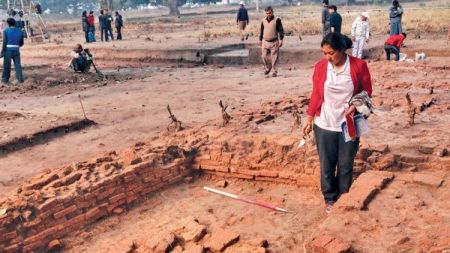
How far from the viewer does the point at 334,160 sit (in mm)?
4234

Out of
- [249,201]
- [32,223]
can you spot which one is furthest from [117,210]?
[249,201]

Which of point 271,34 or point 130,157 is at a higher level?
point 271,34

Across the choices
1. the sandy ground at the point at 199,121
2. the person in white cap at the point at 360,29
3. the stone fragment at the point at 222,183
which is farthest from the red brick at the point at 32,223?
the person in white cap at the point at 360,29

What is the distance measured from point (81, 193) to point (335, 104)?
2.76 m

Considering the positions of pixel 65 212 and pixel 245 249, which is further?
pixel 65 212

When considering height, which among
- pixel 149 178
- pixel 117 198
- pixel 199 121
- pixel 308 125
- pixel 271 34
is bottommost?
pixel 117 198

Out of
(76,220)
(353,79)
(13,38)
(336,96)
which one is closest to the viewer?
(353,79)

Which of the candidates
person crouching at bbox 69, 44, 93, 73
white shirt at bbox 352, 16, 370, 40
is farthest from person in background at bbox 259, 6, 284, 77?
person crouching at bbox 69, 44, 93, 73

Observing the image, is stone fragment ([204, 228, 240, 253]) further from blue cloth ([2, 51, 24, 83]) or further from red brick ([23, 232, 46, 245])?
blue cloth ([2, 51, 24, 83])

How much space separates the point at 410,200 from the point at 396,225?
18.0 inches

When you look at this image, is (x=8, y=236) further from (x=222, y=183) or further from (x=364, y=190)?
(x=364, y=190)

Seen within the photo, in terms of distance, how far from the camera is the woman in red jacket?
3830 millimetres

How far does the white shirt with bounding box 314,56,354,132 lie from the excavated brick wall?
7.79ft

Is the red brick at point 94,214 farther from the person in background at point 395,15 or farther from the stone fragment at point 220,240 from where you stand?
the person in background at point 395,15
